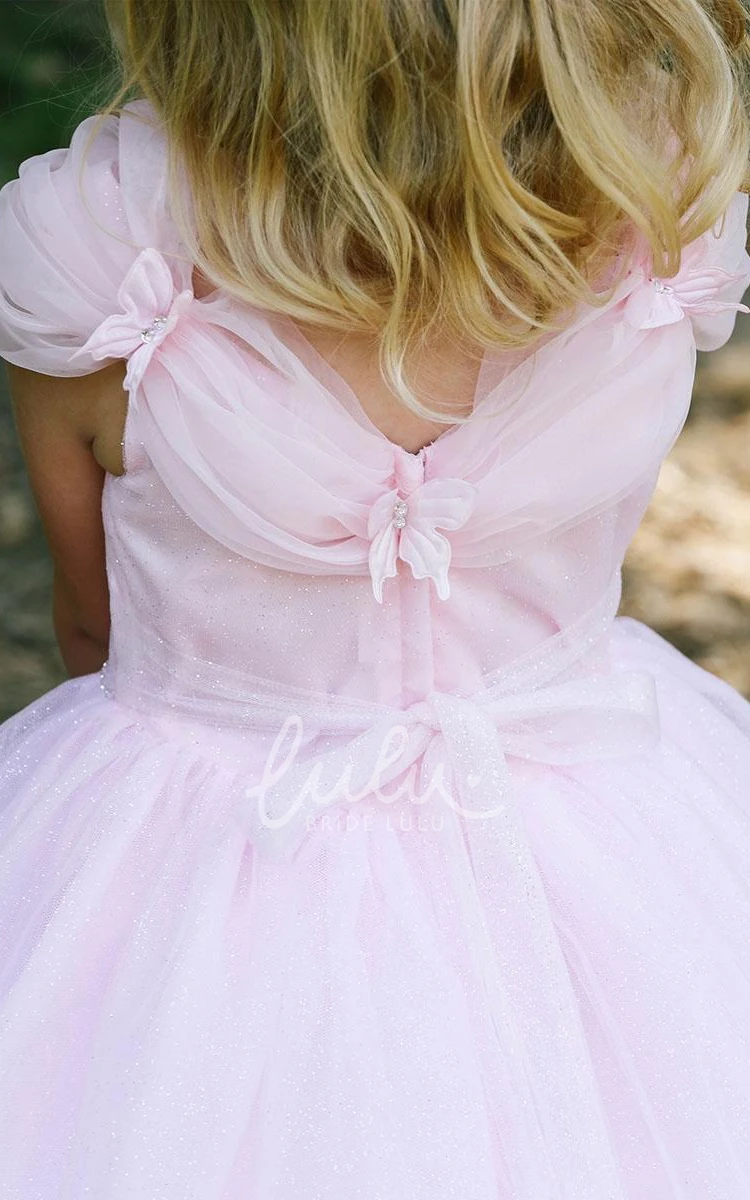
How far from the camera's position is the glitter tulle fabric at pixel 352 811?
949mm

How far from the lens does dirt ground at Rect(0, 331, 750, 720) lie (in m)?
2.61

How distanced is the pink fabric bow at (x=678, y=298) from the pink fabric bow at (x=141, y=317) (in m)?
0.35

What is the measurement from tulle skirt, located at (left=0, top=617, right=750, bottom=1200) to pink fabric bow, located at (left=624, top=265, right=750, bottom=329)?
39cm

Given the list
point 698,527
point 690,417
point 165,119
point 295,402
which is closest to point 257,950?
point 295,402

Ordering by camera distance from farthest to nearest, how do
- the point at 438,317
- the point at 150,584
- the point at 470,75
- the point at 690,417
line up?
the point at 690,417, the point at 150,584, the point at 438,317, the point at 470,75

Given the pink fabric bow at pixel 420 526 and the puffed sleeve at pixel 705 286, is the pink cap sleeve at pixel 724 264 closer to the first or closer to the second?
the puffed sleeve at pixel 705 286

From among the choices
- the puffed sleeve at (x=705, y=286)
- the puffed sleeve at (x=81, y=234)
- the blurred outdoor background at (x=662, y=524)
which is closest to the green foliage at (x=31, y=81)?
the blurred outdoor background at (x=662, y=524)

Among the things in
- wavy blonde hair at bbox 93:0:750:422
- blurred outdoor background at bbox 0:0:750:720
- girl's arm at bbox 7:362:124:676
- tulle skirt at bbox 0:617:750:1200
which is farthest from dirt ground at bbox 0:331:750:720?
wavy blonde hair at bbox 93:0:750:422

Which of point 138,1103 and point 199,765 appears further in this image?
point 199,765

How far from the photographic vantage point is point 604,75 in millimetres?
967

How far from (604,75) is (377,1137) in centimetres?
78

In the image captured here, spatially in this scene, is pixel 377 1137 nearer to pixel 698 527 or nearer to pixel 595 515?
pixel 595 515

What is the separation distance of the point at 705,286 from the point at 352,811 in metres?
0.52

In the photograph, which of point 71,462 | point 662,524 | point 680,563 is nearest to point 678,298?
point 71,462
